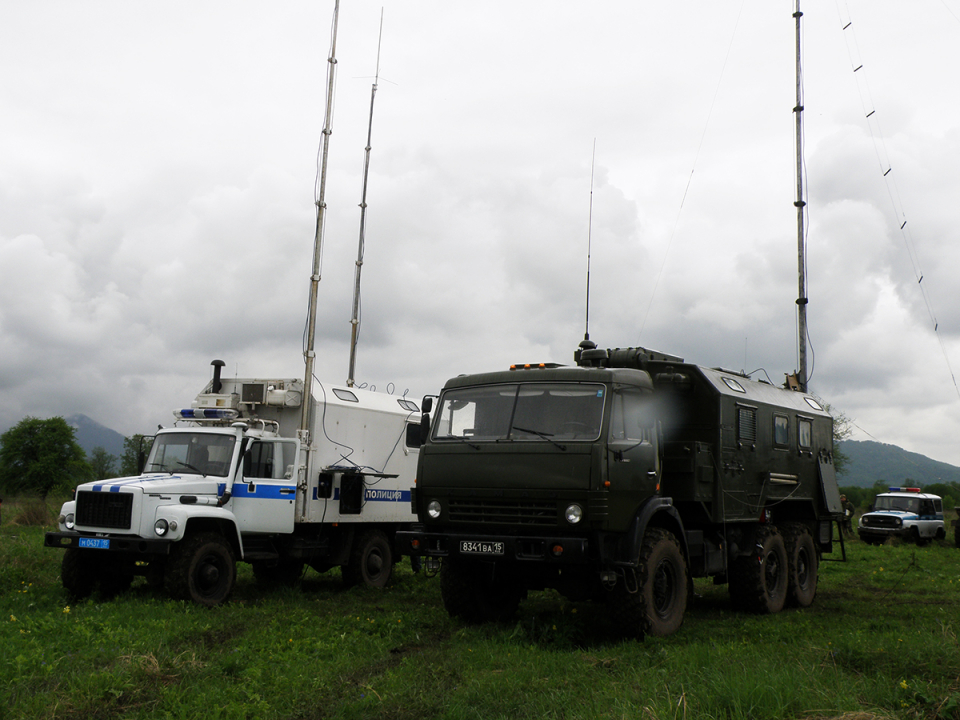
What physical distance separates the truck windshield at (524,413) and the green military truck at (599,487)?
1 cm

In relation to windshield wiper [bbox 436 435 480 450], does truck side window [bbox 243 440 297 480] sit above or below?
below

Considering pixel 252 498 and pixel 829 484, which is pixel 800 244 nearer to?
pixel 829 484

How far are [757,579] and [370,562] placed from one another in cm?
649

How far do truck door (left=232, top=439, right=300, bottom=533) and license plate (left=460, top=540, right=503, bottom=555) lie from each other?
4.56 meters

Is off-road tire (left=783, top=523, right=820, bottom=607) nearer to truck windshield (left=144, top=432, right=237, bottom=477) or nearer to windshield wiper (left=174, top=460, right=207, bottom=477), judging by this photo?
truck windshield (left=144, top=432, right=237, bottom=477)

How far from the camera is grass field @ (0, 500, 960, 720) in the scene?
19.9ft

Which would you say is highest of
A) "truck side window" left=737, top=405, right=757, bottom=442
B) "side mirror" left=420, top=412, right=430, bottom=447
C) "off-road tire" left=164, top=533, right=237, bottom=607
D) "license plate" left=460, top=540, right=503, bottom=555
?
"truck side window" left=737, top=405, right=757, bottom=442

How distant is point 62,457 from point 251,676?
57238mm

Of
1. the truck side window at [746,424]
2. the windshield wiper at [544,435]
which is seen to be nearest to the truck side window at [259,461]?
the windshield wiper at [544,435]

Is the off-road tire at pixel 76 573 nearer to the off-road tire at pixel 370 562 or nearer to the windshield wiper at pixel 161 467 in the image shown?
the windshield wiper at pixel 161 467

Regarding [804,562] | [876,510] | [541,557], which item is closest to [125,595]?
[541,557]

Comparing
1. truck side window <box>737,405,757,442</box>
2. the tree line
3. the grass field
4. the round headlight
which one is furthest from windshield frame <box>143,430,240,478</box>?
the tree line

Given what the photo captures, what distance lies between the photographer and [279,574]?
47.0 ft

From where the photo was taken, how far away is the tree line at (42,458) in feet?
Answer: 183
